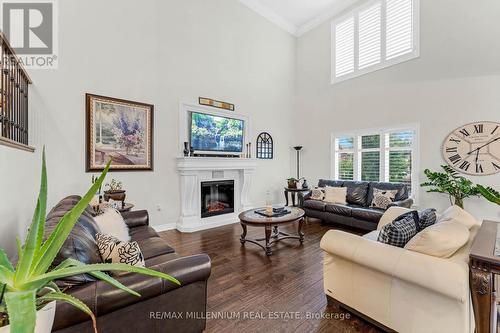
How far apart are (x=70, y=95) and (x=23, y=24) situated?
104cm

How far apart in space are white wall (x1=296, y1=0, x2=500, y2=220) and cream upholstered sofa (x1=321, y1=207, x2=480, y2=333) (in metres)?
3.34

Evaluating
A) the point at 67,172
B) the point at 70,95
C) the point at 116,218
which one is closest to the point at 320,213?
the point at 116,218

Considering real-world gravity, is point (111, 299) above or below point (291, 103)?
below

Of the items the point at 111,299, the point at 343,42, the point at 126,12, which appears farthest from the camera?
the point at 343,42

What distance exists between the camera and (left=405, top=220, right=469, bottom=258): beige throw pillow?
1.58 meters

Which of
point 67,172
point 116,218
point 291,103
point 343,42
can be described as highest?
point 343,42

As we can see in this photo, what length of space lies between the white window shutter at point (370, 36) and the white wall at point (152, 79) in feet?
6.89

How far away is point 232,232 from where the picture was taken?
4.40m

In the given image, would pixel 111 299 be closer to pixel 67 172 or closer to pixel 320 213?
pixel 67 172

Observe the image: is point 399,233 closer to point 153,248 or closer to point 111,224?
point 153,248

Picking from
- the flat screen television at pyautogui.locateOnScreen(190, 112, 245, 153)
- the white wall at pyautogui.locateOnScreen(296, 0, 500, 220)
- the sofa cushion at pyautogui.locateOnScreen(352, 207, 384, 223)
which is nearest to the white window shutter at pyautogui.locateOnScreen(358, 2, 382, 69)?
the white wall at pyautogui.locateOnScreen(296, 0, 500, 220)

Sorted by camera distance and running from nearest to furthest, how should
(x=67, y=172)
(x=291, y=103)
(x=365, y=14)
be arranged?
(x=67, y=172), (x=365, y=14), (x=291, y=103)

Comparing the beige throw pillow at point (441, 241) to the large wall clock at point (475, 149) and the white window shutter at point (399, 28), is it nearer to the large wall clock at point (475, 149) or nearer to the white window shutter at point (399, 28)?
the large wall clock at point (475, 149)

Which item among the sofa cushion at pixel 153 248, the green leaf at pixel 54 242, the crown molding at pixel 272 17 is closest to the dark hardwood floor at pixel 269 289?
the sofa cushion at pixel 153 248
